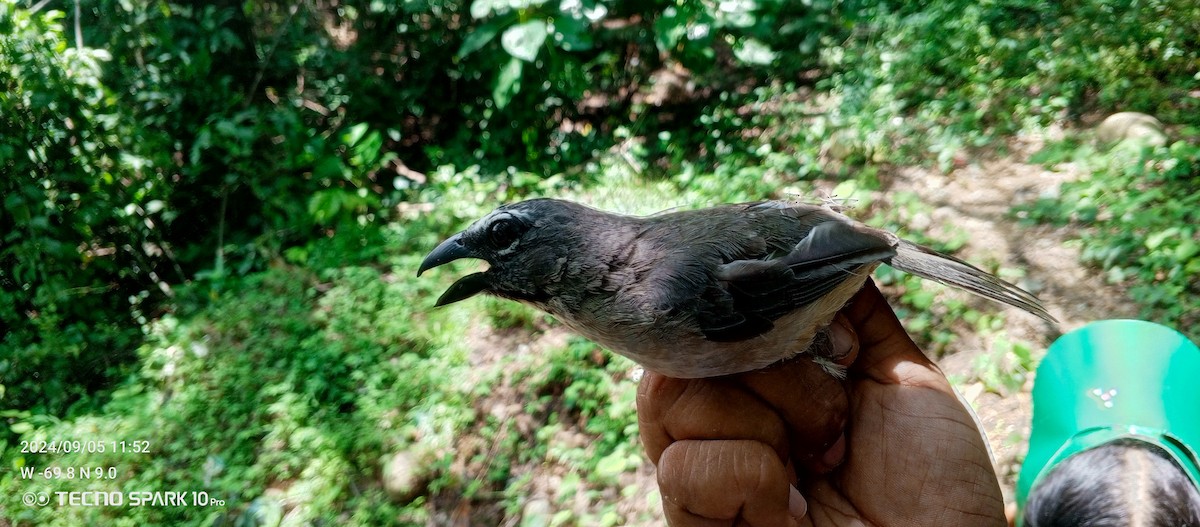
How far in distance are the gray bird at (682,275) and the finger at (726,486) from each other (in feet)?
0.80

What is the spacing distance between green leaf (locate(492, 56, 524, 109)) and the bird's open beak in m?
3.52

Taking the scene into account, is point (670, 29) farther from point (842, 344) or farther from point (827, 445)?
point (827, 445)

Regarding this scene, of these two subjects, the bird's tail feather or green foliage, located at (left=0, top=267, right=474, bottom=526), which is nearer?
the bird's tail feather

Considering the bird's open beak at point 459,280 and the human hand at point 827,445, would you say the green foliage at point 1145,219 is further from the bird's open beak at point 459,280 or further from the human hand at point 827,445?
the bird's open beak at point 459,280

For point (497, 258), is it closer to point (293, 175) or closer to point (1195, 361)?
point (1195, 361)

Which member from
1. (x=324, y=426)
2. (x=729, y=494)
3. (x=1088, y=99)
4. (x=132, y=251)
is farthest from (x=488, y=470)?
(x=1088, y=99)

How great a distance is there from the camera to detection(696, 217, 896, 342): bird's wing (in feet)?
6.45

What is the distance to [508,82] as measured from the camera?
18.0ft

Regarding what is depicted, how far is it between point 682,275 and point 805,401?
54cm

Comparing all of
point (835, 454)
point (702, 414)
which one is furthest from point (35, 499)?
point (835, 454)

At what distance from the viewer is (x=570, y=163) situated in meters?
6.04

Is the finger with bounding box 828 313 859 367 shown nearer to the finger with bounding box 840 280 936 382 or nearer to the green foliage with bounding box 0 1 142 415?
the finger with bounding box 840 280 936 382

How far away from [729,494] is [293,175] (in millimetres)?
5466

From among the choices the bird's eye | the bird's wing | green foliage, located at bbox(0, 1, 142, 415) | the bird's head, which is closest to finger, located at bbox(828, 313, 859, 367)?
the bird's wing
